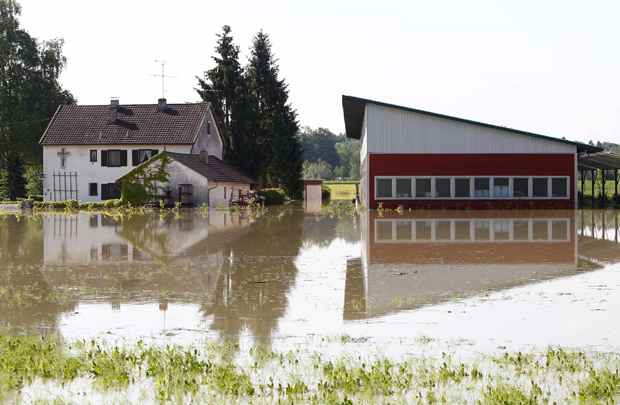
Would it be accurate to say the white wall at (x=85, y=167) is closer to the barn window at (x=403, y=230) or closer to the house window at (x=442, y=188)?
the house window at (x=442, y=188)

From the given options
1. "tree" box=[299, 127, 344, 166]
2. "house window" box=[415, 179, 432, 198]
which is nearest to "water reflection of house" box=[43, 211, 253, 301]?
"house window" box=[415, 179, 432, 198]

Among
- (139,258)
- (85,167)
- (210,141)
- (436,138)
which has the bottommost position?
(139,258)

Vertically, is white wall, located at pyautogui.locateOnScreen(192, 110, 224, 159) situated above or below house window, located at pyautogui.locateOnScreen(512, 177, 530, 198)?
above

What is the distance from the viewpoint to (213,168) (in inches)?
2200

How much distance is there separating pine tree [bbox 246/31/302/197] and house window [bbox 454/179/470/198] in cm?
2118

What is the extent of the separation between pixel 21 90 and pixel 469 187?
→ 1588 inches

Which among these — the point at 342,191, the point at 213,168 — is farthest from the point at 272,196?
the point at 342,191

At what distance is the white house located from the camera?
190 feet

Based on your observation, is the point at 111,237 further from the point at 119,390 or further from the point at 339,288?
the point at 119,390

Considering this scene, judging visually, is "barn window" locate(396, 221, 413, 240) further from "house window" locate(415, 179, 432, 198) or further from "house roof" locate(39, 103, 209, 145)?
"house roof" locate(39, 103, 209, 145)

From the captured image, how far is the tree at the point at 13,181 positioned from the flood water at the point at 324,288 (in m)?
39.4

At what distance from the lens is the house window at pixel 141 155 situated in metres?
57.8

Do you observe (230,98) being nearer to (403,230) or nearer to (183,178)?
(183,178)

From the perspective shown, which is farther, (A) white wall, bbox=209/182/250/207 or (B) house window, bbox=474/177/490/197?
(A) white wall, bbox=209/182/250/207
